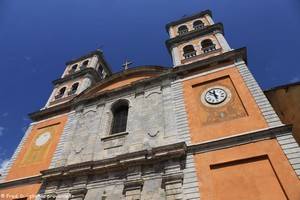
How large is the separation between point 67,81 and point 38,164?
8883 mm

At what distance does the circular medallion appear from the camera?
1393 cm

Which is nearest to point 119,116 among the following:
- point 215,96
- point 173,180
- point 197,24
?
point 215,96

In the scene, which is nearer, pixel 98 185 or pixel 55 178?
pixel 98 185

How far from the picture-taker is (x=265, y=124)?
9.22 metres

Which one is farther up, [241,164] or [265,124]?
[265,124]

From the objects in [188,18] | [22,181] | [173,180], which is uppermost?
[188,18]

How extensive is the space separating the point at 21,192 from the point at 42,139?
3.33 metres

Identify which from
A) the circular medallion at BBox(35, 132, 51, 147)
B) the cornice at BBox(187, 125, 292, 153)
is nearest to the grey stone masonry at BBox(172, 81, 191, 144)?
the cornice at BBox(187, 125, 292, 153)

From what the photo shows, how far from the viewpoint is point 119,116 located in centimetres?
1354

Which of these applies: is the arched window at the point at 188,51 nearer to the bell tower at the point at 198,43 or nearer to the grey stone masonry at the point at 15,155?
the bell tower at the point at 198,43

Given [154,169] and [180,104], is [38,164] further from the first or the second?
[180,104]

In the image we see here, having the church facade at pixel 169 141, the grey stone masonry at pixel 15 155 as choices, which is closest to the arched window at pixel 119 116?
the church facade at pixel 169 141

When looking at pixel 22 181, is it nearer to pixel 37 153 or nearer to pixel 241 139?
pixel 37 153

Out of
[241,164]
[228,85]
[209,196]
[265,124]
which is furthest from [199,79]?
[209,196]
